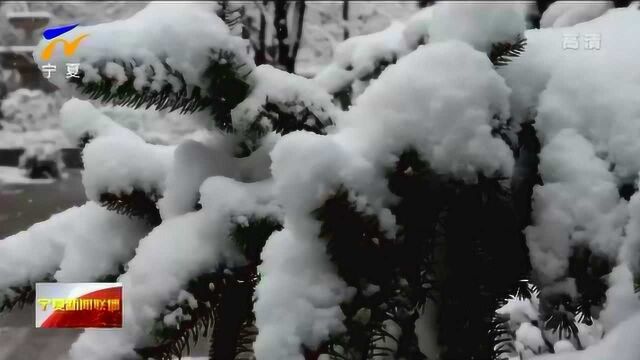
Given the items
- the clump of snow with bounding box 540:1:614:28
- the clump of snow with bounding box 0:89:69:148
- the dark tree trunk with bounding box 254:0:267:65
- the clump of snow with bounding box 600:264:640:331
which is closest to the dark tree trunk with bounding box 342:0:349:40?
the dark tree trunk with bounding box 254:0:267:65

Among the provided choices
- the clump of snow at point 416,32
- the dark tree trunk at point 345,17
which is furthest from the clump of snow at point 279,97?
the dark tree trunk at point 345,17

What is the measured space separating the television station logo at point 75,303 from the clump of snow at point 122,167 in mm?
85

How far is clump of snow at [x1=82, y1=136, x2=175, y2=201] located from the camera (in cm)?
53

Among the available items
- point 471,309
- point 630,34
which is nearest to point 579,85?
point 630,34

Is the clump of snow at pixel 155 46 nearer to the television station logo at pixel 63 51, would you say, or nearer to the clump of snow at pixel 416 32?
the television station logo at pixel 63 51

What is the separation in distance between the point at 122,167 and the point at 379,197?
0.29 m

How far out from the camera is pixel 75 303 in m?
0.52

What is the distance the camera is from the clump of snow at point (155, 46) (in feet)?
1.37

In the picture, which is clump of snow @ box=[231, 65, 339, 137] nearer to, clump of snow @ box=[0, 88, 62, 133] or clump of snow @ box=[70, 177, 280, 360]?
clump of snow @ box=[70, 177, 280, 360]

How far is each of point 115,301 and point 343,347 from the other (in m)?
0.23

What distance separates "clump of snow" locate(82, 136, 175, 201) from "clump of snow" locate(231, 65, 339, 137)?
0.13 meters

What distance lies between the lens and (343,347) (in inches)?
14.3

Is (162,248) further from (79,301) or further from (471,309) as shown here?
(471,309)

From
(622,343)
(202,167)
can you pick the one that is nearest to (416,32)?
(202,167)
